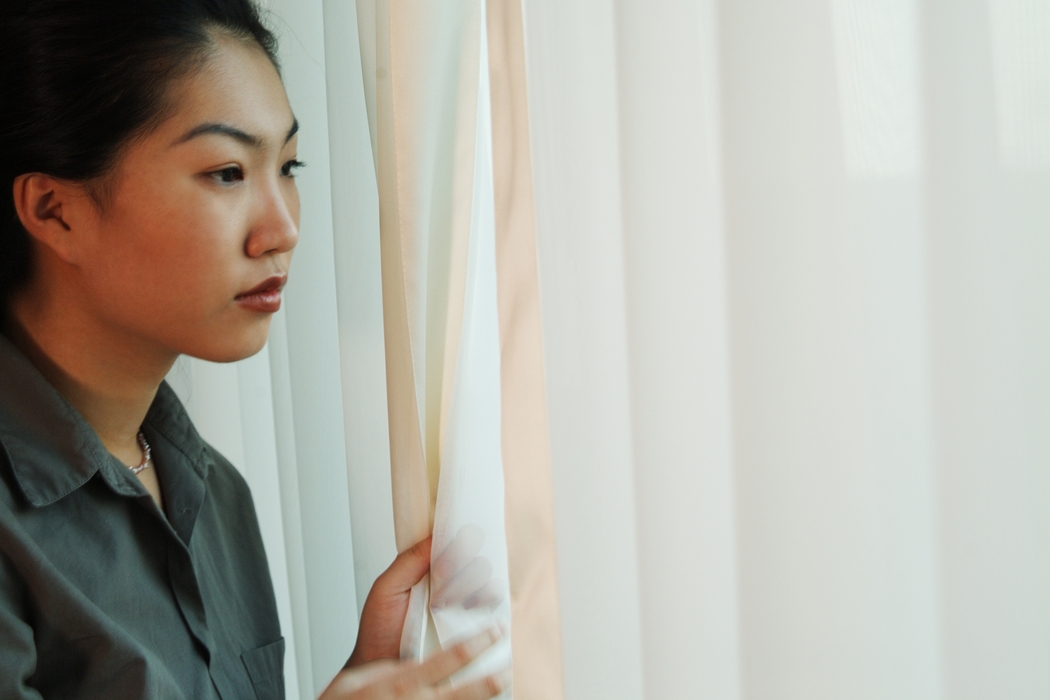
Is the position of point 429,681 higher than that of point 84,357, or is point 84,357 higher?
point 84,357

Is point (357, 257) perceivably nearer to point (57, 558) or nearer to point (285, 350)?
point (285, 350)

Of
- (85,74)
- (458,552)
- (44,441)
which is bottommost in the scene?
(458,552)

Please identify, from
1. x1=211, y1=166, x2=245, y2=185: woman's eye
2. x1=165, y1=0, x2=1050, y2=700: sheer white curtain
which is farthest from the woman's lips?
x1=165, y1=0, x2=1050, y2=700: sheer white curtain

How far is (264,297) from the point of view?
2.80 feet

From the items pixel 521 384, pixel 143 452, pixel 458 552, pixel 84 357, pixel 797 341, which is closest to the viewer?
pixel 797 341

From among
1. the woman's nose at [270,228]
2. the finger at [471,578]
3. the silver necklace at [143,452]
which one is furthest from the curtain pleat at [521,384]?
the silver necklace at [143,452]

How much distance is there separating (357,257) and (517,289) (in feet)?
0.98

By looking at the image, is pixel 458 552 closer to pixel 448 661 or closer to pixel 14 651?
pixel 448 661

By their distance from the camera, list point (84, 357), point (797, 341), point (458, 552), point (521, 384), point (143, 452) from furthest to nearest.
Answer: point (143, 452)
point (84, 357)
point (458, 552)
point (521, 384)
point (797, 341)

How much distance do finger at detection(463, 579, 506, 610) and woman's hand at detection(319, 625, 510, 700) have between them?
0.10ft

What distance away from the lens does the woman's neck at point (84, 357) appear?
2.89 ft

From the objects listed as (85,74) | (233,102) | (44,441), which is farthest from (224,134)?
(44,441)

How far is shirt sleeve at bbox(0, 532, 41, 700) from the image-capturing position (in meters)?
0.67

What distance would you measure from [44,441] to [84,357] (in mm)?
107
